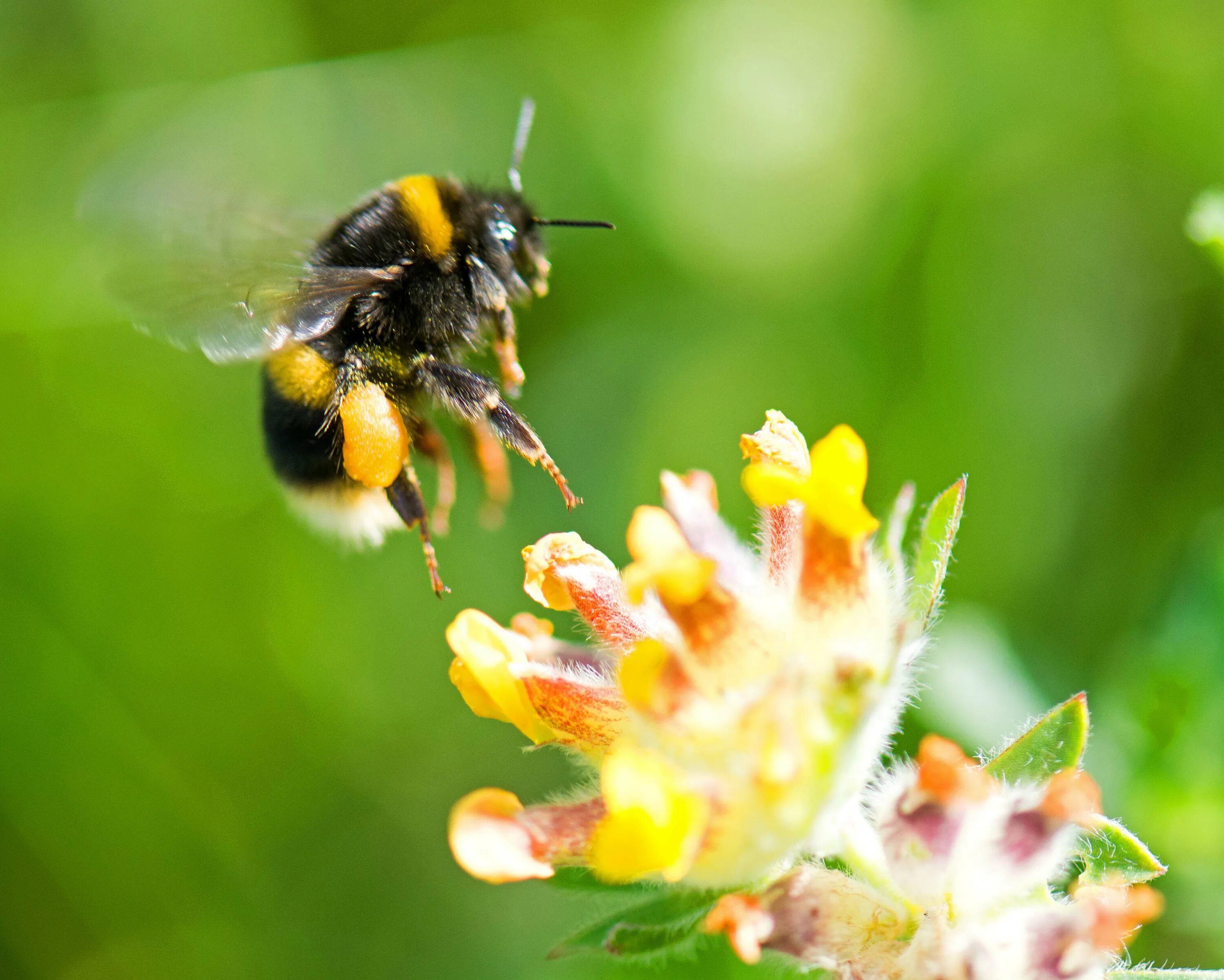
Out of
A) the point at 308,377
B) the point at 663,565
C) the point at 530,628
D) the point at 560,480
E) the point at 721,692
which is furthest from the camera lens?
the point at 308,377

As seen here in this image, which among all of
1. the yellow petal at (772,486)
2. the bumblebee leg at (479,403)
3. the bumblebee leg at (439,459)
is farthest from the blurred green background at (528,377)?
the yellow petal at (772,486)

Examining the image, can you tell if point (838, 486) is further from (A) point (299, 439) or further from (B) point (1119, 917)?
(A) point (299, 439)

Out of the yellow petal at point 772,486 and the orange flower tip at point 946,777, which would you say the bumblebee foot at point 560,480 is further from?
the orange flower tip at point 946,777

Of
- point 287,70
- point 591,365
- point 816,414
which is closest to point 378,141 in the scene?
point 287,70

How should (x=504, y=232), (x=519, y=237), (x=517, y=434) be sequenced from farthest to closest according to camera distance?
(x=519, y=237), (x=504, y=232), (x=517, y=434)

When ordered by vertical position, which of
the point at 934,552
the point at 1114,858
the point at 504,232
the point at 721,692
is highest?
the point at 504,232

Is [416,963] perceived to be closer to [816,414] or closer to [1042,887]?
[816,414]

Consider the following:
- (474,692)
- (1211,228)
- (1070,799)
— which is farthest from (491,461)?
(1070,799)
